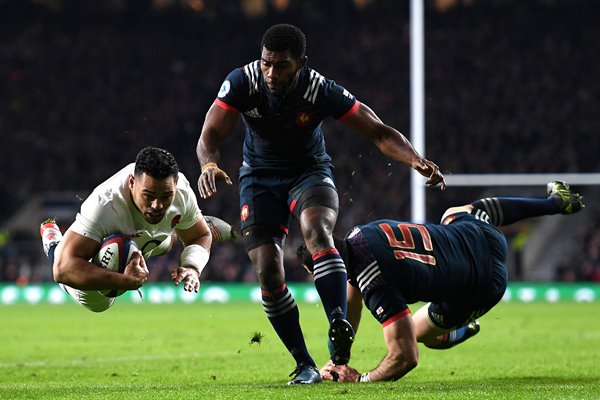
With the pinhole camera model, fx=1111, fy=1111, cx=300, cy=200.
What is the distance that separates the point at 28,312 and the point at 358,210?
745 centimetres

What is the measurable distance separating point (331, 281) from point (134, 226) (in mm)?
1221

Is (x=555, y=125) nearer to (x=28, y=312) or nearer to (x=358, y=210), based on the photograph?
(x=358, y=210)

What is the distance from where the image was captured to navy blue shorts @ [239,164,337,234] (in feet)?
22.5

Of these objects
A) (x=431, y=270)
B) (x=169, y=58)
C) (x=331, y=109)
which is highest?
(x=169, y=58)

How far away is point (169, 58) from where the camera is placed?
27609mm

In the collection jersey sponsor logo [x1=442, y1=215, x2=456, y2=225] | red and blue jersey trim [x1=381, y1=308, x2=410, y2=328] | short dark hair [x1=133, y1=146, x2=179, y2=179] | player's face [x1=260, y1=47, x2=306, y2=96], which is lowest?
red and blue jersey trim [x1=381, y1=308, x2=410, y2=328]

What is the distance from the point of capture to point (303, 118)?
6.86 metres

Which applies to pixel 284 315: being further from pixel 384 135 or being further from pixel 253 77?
pixel 253 77

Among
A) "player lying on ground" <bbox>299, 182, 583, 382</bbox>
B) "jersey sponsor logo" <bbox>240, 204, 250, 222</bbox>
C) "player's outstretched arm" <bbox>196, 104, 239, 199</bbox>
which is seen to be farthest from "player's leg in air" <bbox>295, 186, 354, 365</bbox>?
"player's outstretched arm" <bbox>196, 104, 239, 199</bbox>

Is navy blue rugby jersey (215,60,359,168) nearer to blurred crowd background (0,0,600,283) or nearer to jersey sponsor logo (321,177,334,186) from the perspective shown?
jersey sponsor logo (321,177,334,186)

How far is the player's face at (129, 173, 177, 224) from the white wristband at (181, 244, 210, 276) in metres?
0.34

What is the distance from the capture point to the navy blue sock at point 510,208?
23.6 feet

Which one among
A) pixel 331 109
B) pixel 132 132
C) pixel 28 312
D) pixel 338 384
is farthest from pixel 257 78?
pixel 132 132

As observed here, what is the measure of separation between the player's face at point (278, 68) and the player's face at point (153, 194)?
0.88 metres
